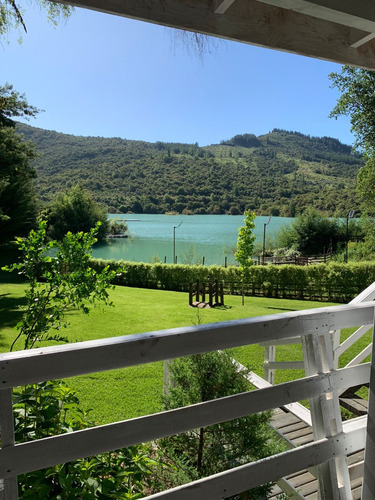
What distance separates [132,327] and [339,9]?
9.50 metres

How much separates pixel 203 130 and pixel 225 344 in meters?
121

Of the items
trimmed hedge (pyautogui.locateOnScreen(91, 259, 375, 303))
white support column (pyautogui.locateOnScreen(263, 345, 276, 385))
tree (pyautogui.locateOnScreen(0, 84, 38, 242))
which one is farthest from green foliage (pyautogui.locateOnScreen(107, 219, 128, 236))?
white support column (pyautogui.locateOnScreen(263, 345, 276, 385))

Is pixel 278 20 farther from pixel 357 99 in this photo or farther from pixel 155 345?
pixel 357 99

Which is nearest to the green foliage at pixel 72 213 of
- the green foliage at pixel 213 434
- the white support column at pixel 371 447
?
the green foliage at pixel 213 434

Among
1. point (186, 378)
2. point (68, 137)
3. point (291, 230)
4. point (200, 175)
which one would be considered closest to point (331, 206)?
point (291, 230)

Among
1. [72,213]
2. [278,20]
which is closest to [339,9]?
[278,20]

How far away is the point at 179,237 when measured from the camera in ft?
200

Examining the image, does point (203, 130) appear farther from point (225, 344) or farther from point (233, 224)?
point (225, 344)

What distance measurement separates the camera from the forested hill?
51.2m

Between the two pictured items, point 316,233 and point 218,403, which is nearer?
point 218,403

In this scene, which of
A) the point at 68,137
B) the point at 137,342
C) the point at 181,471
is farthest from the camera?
the point at 68,137

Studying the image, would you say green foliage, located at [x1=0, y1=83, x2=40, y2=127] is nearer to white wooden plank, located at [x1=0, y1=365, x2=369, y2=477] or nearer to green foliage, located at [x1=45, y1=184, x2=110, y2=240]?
white wooden plank, located at [x1=0, y1=365, x2=369, y2=477]

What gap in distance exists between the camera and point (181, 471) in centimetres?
156

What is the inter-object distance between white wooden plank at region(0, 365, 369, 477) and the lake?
3619 cm
